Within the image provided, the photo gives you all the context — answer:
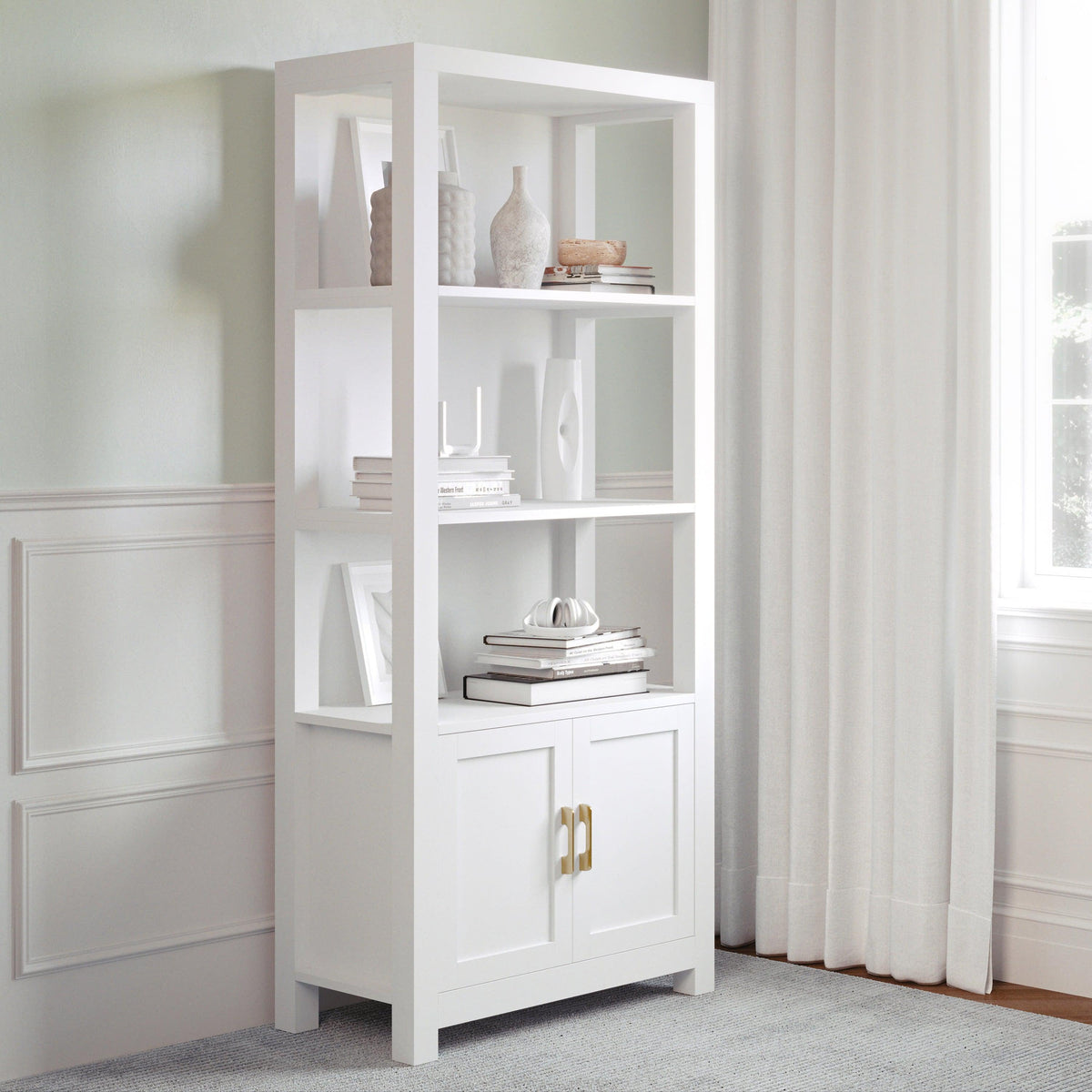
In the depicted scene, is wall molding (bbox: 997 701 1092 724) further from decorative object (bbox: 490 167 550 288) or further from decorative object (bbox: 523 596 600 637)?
decorative object (bbox: 490 167 550 288)

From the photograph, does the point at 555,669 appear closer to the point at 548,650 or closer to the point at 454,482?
the point at 548,650

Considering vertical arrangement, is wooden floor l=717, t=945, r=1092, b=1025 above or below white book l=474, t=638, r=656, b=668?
below

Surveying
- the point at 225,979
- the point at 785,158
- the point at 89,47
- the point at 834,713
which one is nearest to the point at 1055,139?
the point at 785,158

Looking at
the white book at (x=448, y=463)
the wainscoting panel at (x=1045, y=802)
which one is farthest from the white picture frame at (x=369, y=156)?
the wainscoting panel at (x=1045, y=802)

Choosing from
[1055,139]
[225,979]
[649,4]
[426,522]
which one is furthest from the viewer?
[649,4]

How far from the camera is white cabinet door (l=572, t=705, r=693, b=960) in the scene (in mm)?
3363

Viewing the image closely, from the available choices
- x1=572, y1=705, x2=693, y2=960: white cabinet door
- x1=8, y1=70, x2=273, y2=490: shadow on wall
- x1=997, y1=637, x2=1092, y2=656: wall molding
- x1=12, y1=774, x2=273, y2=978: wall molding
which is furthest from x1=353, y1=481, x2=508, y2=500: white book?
x1=997, y1=637, x2=1092, y2=656: wall molding

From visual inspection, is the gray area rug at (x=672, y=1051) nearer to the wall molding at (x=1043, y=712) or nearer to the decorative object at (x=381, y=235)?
the wall molding at (x=1043, y=712)

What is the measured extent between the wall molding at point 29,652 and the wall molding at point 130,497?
65 mm

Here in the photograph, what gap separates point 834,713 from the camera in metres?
3.76

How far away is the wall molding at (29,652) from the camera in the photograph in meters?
2.97

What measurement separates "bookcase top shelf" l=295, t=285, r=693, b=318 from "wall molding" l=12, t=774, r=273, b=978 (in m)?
1.01

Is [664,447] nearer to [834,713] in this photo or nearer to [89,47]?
[834,713]

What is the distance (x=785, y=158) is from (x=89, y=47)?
1689 mm
